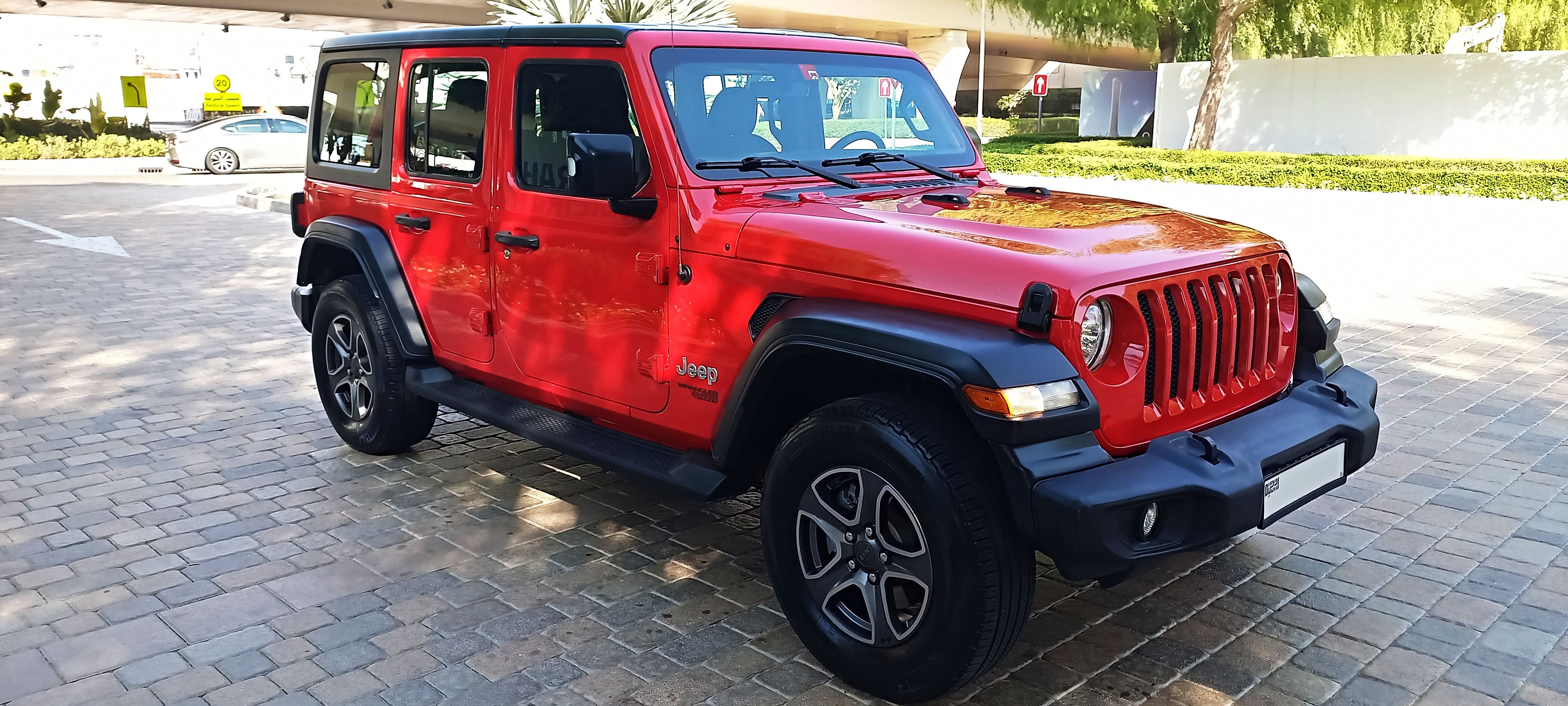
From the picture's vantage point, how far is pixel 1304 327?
13.1ft

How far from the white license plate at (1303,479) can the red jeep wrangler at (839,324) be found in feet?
0.04

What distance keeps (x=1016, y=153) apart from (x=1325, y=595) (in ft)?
82.4

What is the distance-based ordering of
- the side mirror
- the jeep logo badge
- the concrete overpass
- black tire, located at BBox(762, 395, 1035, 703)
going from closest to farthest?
black tire, located at BBox(762, 395, 1035, 703) < the side mirror < the jeep logo badge < the concrete overpass

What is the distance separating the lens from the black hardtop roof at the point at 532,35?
4.18 meters

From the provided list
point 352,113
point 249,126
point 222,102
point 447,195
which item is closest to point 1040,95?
point 249,126

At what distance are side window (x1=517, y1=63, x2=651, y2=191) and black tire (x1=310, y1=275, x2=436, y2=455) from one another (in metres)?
1.32

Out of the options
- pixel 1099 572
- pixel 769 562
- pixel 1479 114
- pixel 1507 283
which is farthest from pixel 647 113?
pixel 1479 114

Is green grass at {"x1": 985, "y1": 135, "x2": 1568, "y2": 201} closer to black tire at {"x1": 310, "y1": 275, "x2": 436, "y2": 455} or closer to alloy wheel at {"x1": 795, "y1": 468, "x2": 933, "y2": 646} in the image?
black tire at {"x1": 310, "y1": 275, "x2": 436, "y2": 455}

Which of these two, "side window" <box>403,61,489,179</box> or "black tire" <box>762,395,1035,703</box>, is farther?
Answer: "side window" <box>403,61,489,179</box>

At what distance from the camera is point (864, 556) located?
337 cm

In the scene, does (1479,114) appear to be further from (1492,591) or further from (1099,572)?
(1099,572)

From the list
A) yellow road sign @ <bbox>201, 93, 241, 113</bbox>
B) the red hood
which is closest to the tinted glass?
yellow road sign @ <bbox>201, 93, 241, 113</bbox>

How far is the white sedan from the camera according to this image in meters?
26.2

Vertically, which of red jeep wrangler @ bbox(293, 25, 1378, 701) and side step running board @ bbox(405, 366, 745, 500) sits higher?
red jeep wrangler @ bbox(293, 25, 1378, 701)
